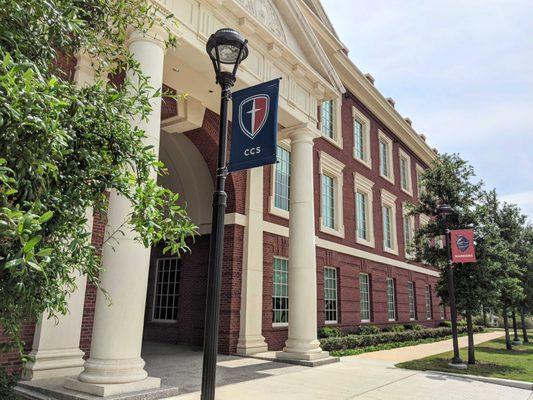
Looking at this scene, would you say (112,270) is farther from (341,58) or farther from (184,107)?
(341,58)

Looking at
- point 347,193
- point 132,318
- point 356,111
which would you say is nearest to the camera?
point 132,318

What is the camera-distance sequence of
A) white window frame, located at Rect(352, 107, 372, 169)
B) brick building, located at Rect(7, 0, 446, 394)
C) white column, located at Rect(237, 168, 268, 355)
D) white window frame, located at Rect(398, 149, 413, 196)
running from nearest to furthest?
brick building, located at Rect(7, 0, 446, 394), white column, located at Rect(237, 168, 268, 355), white window frame, located at Rect(352, 107, 372, 169), white window frame, located at Rect(398, 149, 413, 196)

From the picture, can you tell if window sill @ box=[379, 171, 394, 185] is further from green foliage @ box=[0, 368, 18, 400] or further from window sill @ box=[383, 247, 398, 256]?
green foliage @ box=[0, 368, 18, 400]

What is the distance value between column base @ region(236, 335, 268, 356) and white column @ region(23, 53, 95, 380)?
18.1 feet

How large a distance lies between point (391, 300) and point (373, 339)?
6.19 meters

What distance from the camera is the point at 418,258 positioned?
15.2m

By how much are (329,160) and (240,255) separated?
7463 millimetres

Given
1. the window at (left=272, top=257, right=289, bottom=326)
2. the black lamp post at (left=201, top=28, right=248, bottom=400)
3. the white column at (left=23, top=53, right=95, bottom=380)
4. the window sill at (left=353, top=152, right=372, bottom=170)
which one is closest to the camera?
the black lamp post at (left=201, top=28, right=248, bottom=400)

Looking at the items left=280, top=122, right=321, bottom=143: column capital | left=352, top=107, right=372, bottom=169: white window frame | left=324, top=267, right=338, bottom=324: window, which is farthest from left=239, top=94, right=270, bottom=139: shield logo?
left=352, top=107, right=372, bottom=169: white window frame

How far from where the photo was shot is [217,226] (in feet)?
15.3

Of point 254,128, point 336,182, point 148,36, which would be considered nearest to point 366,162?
point 336,182

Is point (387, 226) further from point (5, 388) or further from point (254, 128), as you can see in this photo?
point (5, 388)

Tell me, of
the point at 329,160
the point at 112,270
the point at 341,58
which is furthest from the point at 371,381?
the point at 341,58

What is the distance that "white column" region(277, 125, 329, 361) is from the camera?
37.4ft
